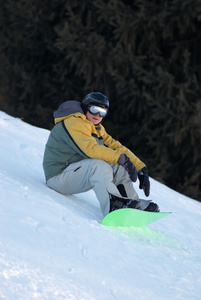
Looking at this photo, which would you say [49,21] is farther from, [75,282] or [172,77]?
[75,282]

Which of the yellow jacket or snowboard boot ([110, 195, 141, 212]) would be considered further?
the yellow jacket

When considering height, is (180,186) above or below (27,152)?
below

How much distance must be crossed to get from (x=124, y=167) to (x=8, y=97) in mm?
9209

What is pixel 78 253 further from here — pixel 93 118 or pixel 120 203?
pixel 93 118

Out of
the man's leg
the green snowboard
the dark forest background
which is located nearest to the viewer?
the green snowboard

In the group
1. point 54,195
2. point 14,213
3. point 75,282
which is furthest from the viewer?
point 54,195

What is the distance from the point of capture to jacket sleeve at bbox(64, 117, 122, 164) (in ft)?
12.0

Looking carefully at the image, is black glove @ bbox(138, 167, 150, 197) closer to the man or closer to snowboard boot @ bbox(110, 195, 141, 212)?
the man

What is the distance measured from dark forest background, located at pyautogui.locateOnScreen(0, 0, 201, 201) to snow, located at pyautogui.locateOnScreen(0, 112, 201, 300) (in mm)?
4806

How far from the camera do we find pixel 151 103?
884 cm

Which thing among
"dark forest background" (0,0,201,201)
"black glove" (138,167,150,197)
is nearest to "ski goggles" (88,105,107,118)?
"black glove" (138,167,150,197)

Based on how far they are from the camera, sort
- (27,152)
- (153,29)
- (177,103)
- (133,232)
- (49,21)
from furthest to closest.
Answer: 1. (49,21)
2. (153,29)
3. (177,103)
4. (27,152)
5. (133,232)

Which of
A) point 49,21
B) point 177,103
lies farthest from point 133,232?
point 49,21

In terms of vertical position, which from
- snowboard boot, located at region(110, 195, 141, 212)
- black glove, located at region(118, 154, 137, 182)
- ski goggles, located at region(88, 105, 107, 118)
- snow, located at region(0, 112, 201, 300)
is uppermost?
ski goggles, located at region(88, 105, 107, 118)
